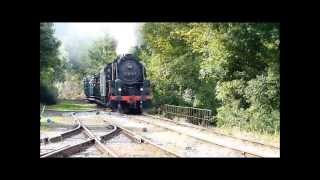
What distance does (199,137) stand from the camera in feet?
21.9

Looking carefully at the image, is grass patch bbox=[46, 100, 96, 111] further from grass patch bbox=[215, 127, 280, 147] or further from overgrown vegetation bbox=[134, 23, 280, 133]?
grass patch bbox=[215, 127, 280, 147]

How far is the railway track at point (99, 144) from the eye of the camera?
6219 mm

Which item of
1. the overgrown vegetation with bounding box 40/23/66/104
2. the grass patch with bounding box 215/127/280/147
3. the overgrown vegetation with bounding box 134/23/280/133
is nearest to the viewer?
the overgrown vegetation with bounding box 40/23/66/104

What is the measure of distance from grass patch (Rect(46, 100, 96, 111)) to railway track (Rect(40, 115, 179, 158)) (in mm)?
189

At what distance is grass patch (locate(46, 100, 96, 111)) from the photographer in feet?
21.3

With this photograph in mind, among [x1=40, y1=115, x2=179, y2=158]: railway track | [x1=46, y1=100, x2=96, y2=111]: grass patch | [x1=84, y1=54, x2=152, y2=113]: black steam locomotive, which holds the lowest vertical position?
[x1=40, y1=115, x2=179, y2=158]: railway track

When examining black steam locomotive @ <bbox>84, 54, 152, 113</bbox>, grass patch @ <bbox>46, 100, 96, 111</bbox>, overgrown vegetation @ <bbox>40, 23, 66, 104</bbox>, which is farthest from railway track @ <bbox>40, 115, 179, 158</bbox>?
black steam locomotive @ <bbox>84, 54, 152, 113</bbox>

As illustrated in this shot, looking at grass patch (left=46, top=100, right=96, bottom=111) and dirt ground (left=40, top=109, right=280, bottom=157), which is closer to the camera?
dirt ground (left=40, top=109, right=280, bottom=157)

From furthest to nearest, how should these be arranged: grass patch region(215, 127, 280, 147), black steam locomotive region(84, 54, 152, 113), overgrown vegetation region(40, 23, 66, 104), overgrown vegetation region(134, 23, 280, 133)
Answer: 1. black steam locomotive region(84, 54, 152, 113)
2. overgrown vegetation region(134, 23, 280, 133)
3. grass patch region(215, 127, 280, 147)
4. overgrown vegetation region(40, 23, 66, 104)

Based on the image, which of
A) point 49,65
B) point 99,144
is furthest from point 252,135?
point 49,65

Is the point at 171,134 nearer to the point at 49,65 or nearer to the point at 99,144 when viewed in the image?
the point at 99,144
